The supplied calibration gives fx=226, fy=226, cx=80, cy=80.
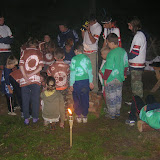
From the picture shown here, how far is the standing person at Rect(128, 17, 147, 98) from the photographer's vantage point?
18.9ft

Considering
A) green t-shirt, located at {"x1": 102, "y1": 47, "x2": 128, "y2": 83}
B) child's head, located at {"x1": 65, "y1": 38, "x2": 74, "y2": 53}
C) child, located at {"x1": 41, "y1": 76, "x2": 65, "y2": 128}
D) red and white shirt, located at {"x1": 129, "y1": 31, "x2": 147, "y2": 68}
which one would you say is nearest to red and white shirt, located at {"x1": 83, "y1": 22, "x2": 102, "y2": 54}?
child's head, located at {"x1": 65, "y1": 38, "x2": 74, "y2": 53}

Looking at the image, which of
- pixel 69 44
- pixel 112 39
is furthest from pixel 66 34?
pixel 112 39

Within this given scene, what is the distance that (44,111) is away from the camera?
17.2ft

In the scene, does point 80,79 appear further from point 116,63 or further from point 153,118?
point 153,118

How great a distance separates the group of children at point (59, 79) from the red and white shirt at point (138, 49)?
480mm

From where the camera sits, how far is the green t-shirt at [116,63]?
17.4 ft

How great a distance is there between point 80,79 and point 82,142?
4.80 ft

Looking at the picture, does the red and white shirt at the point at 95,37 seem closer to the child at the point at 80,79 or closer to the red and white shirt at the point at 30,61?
the child at the point at 80,79

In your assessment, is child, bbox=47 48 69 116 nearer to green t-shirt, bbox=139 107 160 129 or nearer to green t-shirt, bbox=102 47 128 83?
green t-shirt, bbox=102 47 128 83

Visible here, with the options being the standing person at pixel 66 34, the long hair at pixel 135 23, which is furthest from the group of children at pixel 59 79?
the standing person at pixel 66 34

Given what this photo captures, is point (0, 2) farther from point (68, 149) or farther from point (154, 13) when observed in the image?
point (154, 13)

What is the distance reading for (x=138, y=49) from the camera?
226 inches

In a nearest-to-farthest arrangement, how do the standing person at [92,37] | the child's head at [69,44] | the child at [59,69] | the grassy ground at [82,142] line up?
the grassy ground at [82,142], the child at [59,69], the standing person at [92,37], the child's head at [69,44]

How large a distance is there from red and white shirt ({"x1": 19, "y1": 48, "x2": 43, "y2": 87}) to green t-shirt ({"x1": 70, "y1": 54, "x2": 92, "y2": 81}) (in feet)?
2.58
